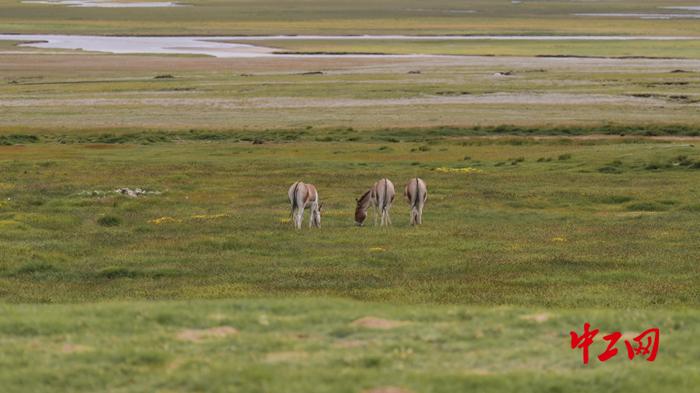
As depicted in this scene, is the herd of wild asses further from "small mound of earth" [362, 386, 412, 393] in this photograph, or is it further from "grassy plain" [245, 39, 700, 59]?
"grassy plain" [245, 39, 700, 59]

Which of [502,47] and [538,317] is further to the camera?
[502,47]

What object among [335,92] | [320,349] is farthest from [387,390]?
[335,92]

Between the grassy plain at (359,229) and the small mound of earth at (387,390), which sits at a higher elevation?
the small mound of earth at (387,390)

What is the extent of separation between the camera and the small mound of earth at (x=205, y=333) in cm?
1481

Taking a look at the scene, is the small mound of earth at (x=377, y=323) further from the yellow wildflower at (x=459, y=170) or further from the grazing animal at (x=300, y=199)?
the yellow wildflower at (x=459, y=170)

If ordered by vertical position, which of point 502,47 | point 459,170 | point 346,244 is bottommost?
point 502,47

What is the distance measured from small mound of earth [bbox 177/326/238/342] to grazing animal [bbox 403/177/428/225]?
50.1ft

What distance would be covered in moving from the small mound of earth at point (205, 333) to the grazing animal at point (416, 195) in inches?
601

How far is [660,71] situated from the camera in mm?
109188

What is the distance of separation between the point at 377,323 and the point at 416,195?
14.9 metres

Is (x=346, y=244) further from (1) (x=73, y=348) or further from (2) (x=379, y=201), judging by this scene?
(1) (x=73, y=348)

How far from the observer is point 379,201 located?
3111cm

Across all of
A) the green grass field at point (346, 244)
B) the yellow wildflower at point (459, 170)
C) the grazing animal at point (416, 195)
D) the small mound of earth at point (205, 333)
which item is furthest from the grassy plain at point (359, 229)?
the small mound of earth at point (205, 333)

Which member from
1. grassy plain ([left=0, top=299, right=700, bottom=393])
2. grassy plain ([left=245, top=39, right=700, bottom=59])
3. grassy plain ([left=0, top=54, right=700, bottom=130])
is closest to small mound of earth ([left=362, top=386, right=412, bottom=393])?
grassy plain ([left=0, top=299, right=700, bottom=393])
